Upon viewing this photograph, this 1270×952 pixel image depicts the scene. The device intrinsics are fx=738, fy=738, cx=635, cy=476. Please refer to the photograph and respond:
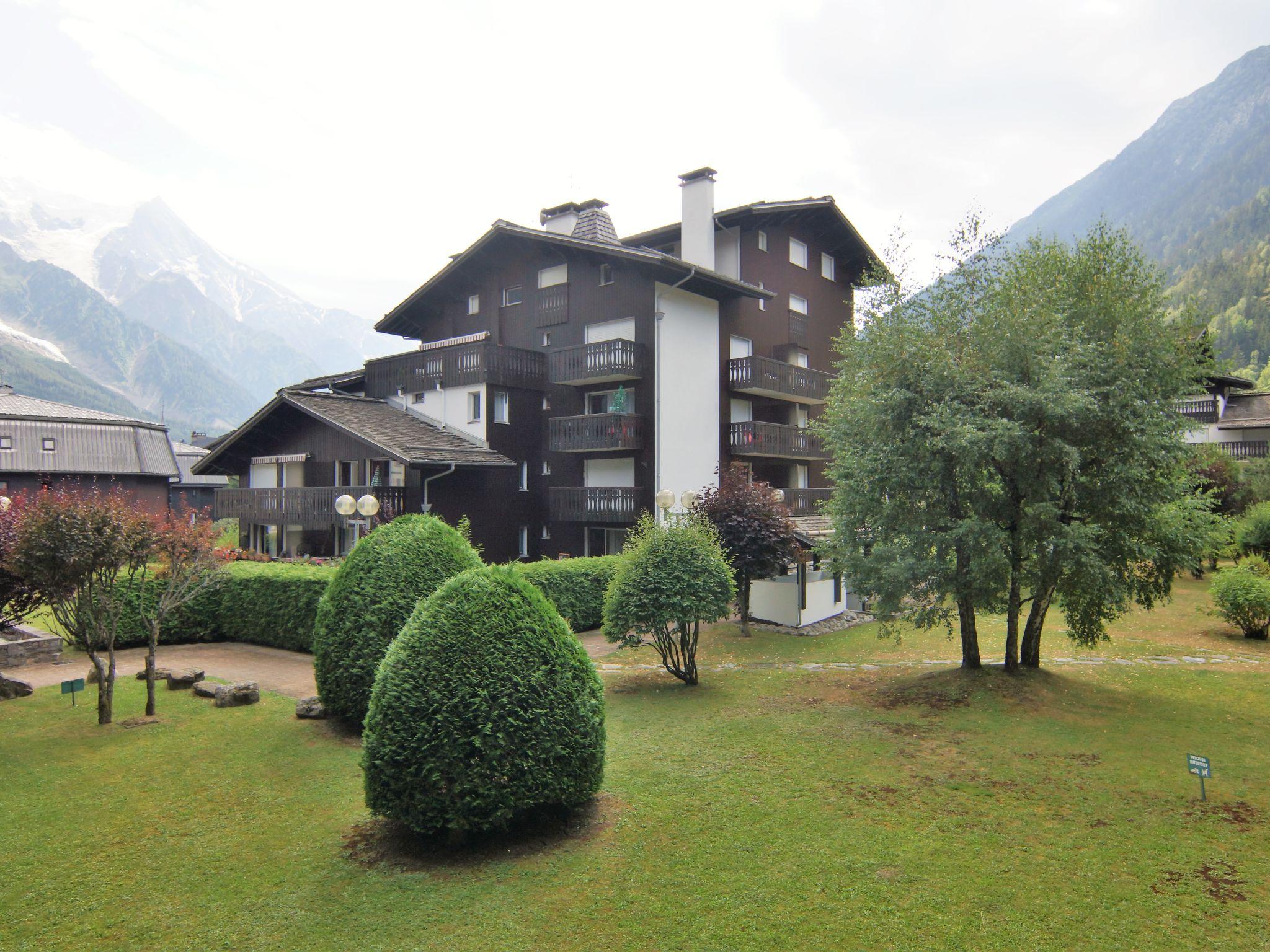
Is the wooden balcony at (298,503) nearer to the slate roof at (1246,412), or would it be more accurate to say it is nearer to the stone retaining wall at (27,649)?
the stone retaining wall at (27,649)

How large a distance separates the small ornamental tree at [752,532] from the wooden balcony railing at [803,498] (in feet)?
23.9

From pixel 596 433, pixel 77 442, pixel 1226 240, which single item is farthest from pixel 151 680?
pixel 1226 240

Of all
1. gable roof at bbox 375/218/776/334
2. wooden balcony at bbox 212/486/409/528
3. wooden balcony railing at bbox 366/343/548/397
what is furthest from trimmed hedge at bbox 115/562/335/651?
gable roof at bbox 375/218/776/334

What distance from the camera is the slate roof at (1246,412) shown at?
4184 centimetres

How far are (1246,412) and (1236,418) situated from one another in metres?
0.80

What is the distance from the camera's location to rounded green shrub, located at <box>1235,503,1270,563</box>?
2494 cm

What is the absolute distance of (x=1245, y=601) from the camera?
18.5 meters

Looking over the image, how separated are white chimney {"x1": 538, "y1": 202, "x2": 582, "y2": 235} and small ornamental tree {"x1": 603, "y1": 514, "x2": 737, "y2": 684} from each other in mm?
19518

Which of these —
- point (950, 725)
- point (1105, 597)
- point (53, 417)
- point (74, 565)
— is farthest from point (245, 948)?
point (53, 417)

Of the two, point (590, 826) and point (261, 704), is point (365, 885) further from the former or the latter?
point (261, 704)

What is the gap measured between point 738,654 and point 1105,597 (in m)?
7.94

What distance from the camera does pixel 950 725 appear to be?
11.6 meters

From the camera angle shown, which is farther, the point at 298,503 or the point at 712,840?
the point at 298,503

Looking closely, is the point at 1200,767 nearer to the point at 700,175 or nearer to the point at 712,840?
the point at 712,840
